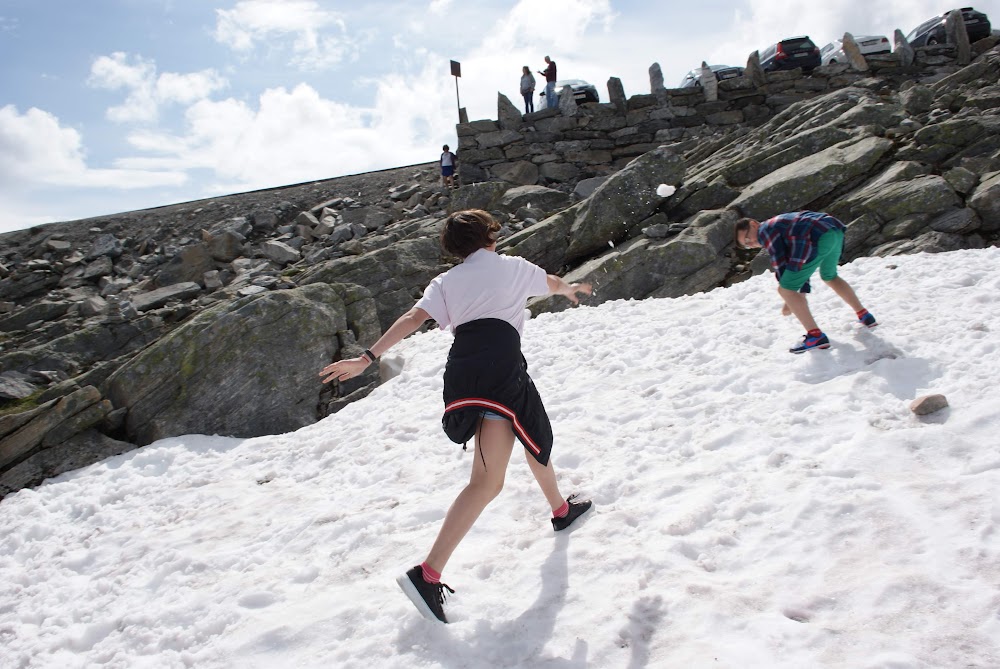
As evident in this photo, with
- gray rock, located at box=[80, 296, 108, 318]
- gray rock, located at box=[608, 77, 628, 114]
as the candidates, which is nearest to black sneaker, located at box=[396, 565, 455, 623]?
gray rock, located at box=[80, 296, 108, 318]

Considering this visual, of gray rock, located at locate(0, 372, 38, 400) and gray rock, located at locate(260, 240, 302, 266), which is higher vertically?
gray rock, located at locate(260, 240, 302, 266)

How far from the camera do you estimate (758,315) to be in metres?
7.48

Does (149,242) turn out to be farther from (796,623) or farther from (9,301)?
(796,623)

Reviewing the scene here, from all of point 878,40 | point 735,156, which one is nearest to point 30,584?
point 735,156

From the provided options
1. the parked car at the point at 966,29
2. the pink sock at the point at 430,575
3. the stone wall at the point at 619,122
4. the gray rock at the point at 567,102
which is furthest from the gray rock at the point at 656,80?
the pink sock at the point at 430,575

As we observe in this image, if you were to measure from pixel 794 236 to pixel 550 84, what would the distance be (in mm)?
18999

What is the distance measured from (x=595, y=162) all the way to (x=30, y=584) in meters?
20.7

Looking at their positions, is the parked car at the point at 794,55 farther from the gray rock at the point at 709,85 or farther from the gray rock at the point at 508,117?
the gray rock at the point at 508,117

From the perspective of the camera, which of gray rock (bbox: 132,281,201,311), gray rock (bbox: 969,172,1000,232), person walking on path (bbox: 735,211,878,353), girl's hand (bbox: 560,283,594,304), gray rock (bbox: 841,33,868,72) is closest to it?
girl's hand (bbox: 560,283,594,304)

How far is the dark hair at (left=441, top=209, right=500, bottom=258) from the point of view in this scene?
3.52m

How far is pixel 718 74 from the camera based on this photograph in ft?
77.0

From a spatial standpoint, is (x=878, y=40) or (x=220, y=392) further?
(x=878, y=40)

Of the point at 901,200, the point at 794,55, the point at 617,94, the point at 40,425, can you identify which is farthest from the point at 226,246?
the point at 794,55

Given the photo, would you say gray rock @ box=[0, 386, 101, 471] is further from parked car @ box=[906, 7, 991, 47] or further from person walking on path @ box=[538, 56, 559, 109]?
parked car @ box=[906, 7, 991, 47]
